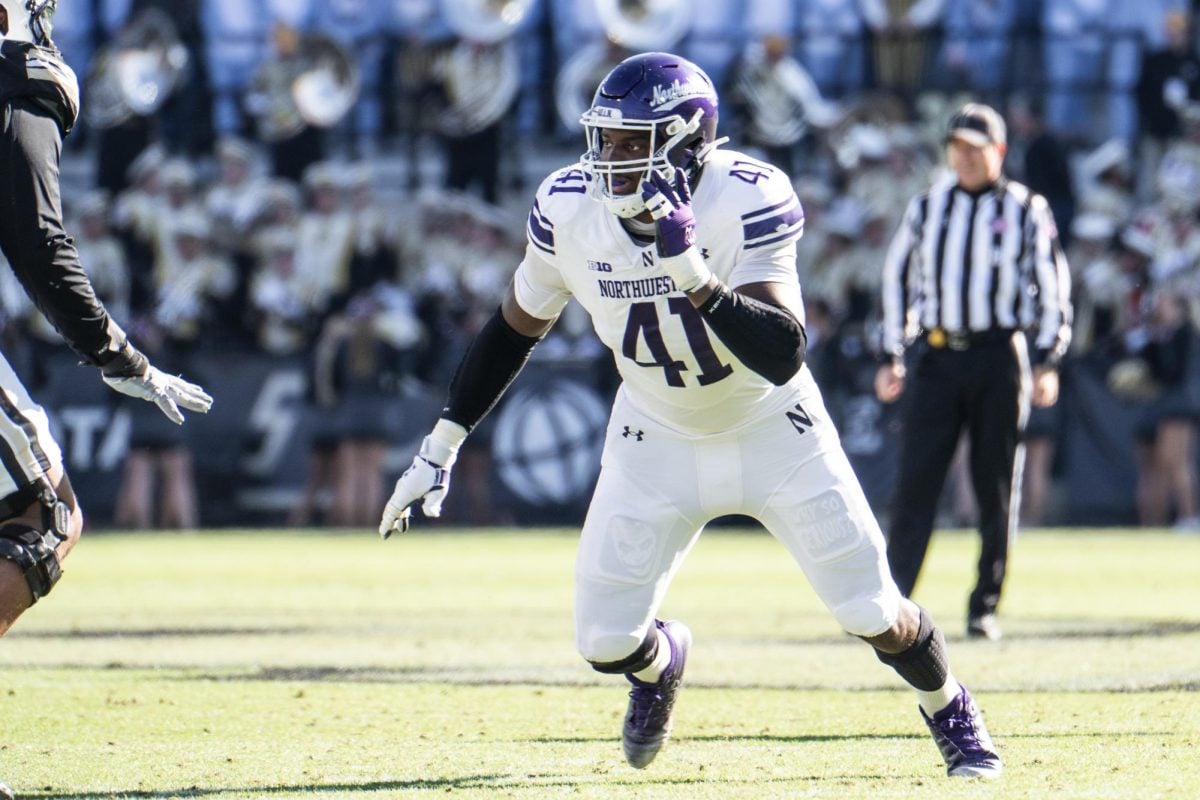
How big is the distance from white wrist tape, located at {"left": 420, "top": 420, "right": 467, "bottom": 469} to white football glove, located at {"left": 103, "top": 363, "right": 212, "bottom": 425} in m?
0.54

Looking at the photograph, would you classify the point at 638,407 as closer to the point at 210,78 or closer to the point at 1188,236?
the point at 1188,236

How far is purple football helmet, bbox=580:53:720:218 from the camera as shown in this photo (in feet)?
15.2

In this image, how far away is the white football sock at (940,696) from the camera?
16.0 feet

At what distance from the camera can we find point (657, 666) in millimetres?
5145

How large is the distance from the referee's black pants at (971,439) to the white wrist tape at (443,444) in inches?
118

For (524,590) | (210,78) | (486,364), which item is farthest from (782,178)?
(210,78)

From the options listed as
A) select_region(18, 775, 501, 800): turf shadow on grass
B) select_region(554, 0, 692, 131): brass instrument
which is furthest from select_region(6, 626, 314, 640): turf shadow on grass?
select_region(554, 0, 692, 131): brass instrument

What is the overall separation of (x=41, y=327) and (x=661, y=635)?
949 cm

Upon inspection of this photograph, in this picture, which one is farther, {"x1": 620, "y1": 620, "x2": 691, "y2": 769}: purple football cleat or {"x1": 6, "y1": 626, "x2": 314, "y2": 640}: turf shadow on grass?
{"x1": 6, "y1": 626, "x2": 314, "y2": 640}: turf shadow on grass

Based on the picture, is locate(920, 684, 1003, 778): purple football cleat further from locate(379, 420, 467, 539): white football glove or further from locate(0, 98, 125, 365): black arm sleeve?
locate(0, 98, 125, 365): black arm sleeve

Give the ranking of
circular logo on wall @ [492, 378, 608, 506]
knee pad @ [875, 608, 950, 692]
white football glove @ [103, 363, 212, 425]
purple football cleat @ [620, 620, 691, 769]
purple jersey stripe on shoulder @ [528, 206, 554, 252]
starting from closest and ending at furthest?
white football glove @ [103, 363, 212, 425] < knee pad @ [875, 608, 950, 692] < purple jersey stripe on shoulder @ [528, 206, 554, 252] < purple football cleat @ [620, 620, 691, 769] < circular logo on wall @ [492, 378, 608, 506]

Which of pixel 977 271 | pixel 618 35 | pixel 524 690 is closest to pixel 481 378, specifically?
pixel 524 690

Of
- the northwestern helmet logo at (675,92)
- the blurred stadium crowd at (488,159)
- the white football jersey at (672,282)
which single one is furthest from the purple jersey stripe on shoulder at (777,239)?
the blurred stadium crowd at (488,159)

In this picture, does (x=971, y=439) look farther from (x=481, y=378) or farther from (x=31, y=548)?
(x=31, y=548)
